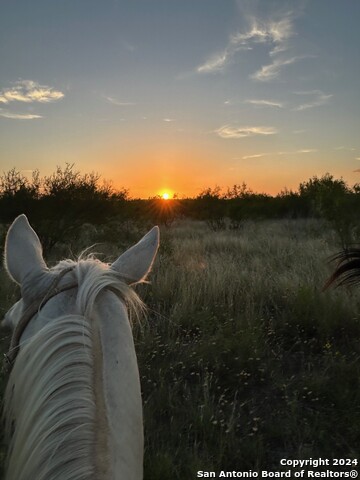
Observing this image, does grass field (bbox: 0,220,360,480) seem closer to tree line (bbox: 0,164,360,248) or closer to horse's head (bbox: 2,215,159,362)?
horse's head (bbox: 2,215,159,362)

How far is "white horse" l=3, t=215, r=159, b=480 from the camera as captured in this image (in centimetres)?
79

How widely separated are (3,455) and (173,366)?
1.72 metres

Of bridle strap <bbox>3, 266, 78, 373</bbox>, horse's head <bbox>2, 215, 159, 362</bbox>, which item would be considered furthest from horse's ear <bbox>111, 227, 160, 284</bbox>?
bridle strap <bbox>3, 266, 78, 373</bbox>

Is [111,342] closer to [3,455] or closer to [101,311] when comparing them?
[101,311]

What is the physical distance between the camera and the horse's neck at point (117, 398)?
823 mm

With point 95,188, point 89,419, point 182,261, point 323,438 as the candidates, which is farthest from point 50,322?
point 95,188

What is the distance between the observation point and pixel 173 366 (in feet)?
11.4

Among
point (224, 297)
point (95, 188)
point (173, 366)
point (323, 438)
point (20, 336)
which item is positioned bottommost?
point (323, 438)

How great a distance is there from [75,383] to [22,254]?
61 cm

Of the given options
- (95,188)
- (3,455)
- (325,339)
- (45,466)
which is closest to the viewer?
(45,466)

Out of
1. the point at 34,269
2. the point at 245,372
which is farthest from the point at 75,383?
the point at 245,372

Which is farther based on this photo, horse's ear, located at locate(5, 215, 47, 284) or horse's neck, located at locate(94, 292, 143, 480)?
horse's ear, located at locate(5, 215, 47, 284)

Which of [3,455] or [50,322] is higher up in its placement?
[50,322]

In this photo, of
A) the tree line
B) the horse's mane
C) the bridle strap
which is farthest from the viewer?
the tree line
